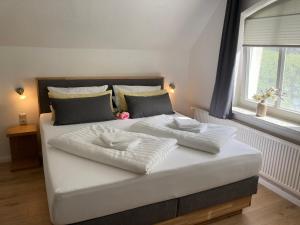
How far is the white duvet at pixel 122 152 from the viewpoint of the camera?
1.71m

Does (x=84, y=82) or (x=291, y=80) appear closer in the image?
(x=291, y=80)

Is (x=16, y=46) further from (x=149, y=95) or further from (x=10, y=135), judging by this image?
(x=149, y=95)

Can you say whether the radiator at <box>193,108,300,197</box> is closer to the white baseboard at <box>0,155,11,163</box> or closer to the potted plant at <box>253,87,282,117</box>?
the potted plant at <box>253,87,282,117</box>

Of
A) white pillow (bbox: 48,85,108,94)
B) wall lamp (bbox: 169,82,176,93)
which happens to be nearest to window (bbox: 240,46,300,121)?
wall lamp (bbox: 169,82,176,93)

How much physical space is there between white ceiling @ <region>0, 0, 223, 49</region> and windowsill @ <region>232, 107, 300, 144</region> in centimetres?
137

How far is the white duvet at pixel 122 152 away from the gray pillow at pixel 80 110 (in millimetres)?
477

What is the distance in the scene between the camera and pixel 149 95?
3.18 m

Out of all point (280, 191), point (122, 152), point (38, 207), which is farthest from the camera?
point (280, 191)

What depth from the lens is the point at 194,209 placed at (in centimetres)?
193

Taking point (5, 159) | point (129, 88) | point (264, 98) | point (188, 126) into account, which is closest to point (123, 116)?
point (129, 88)

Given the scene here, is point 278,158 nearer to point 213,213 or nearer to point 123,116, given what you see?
point 213,213

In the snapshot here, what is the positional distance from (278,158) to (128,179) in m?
1.66

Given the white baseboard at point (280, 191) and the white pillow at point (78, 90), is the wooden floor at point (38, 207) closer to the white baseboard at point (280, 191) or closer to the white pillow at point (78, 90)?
the white baseboard at point (280, 191)

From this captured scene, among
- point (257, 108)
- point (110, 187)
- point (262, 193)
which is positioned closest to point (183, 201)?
point (110, 187)
